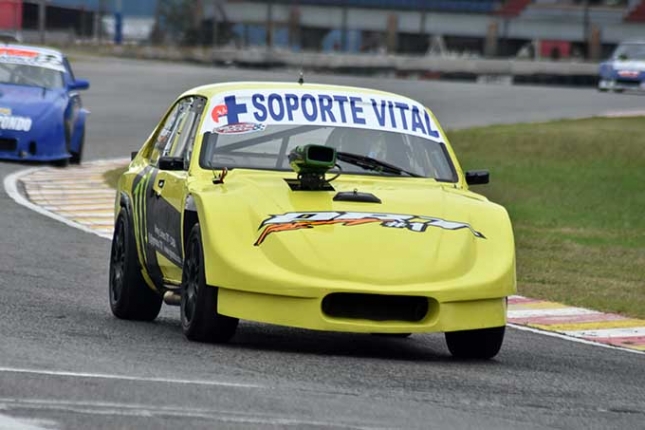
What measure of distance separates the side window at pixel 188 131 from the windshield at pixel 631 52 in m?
39.8

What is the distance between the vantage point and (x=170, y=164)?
29.6ft

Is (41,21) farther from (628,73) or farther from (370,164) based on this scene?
(370,164)

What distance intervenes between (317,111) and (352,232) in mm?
1332

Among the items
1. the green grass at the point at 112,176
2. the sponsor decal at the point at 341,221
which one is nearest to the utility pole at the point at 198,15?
the green grass at the point at 112,176

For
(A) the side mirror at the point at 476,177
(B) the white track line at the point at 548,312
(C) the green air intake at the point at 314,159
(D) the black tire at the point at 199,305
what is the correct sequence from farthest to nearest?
1. (B) the white track line at the point at 548,312
2. (A) the side mirror at the point at 476,177
3. (C) the green air intake at the point at 314,159
4. (D) the black tire at the point at 199,305

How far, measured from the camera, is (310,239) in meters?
7.98

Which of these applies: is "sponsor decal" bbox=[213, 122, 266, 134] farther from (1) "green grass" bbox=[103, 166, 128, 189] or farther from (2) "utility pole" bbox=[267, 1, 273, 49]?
(2) "utility pole" bbox=[267, 1, 273, 49]

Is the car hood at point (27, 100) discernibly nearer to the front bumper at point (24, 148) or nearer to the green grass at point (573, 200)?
the front bumper at point (24, 148)

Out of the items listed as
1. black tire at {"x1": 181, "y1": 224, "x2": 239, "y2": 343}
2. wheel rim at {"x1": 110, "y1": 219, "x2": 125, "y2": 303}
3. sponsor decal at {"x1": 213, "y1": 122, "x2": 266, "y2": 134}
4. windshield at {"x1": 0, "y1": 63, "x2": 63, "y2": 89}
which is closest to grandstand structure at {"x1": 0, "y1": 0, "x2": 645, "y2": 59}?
windshield at {"x1": 0, "y1": 63, "x2": 63, "y2": 89}

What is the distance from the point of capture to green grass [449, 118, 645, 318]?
43.4 ft

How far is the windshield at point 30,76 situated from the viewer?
856 inches

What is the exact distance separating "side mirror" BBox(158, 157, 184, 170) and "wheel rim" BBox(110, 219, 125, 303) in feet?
2.73

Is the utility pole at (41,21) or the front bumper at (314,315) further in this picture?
the utility pole at (41,21)

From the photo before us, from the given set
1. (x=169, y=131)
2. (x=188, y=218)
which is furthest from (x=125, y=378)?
(x=169, y=131)
